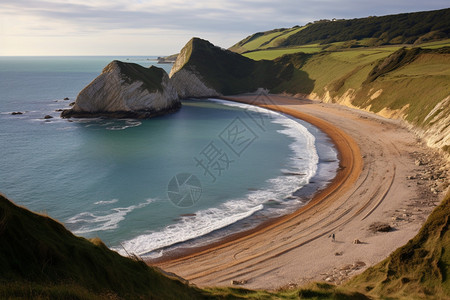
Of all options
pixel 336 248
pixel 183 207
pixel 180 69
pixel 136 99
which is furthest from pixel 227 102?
pixel 336 248

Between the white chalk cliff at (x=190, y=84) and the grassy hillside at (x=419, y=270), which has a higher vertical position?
the white chalk cliff at (x=190, y=84)

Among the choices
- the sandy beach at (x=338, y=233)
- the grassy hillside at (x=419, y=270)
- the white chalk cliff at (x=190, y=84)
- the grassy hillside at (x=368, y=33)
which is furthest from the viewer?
the grassy hillside at (x=368, y=33)

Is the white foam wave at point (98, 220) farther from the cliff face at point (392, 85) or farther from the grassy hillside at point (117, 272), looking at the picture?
the cliff face at point (392, 85)

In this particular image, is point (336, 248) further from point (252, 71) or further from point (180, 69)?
point (252, 71)

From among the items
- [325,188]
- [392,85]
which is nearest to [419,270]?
[325,188]

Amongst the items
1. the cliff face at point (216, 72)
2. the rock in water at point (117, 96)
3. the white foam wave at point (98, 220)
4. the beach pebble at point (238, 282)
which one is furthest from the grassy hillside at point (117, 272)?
the cliff face at point (216, 72)

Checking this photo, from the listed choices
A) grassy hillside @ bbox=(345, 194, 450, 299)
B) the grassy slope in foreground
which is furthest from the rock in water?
grassy hillside @ bbox=(345, 194, 450, 299)
